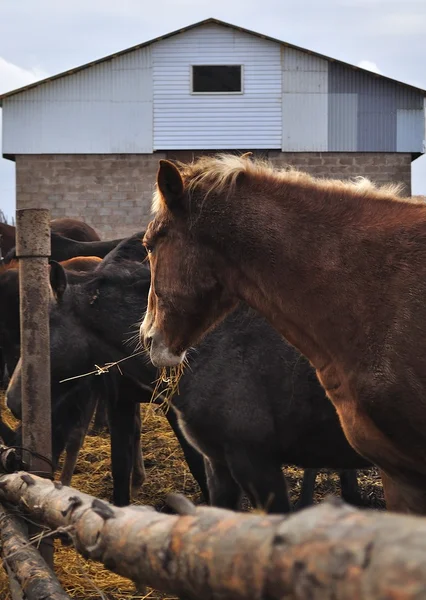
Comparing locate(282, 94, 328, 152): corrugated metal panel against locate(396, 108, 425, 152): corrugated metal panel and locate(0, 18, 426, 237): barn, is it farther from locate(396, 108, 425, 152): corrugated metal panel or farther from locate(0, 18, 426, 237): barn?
locate(396, 108, 425, 152): corrugated metal panel

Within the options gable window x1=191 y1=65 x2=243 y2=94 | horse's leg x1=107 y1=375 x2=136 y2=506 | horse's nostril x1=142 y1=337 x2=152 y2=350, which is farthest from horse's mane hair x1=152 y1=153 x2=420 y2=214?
gable window x1=191 y1=65 x2=243 y2=94

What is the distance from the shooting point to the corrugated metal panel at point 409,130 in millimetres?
17953

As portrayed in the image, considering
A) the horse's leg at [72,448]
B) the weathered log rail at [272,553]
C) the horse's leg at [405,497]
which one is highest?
the weathered log rail at [272,553]

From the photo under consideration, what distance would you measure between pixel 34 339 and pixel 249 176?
1.39 meters

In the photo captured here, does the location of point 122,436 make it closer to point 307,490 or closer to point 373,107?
point 307,490

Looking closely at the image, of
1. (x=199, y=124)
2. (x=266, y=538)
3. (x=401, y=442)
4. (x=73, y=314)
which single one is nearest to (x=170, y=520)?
(x=266, y=538)

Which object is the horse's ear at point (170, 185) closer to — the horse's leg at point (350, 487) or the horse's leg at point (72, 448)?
the horse's leg at point (72, 448)

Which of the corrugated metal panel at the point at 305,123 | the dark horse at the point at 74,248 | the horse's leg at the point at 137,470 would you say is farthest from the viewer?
the corrugated metal panel at the point at 305,123

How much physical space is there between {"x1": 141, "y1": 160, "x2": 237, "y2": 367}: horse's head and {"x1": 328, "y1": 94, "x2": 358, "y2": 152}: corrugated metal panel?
607 inches

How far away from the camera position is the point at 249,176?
313 cm

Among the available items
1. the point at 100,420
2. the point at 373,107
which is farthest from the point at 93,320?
the point at 373,107

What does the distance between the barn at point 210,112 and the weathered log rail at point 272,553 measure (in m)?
16.5

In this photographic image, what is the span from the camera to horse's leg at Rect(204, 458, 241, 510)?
4.23m

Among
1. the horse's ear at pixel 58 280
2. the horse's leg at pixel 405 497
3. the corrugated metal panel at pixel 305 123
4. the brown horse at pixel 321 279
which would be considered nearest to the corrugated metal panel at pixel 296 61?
the corrugated metal panel at pixel 305 123
